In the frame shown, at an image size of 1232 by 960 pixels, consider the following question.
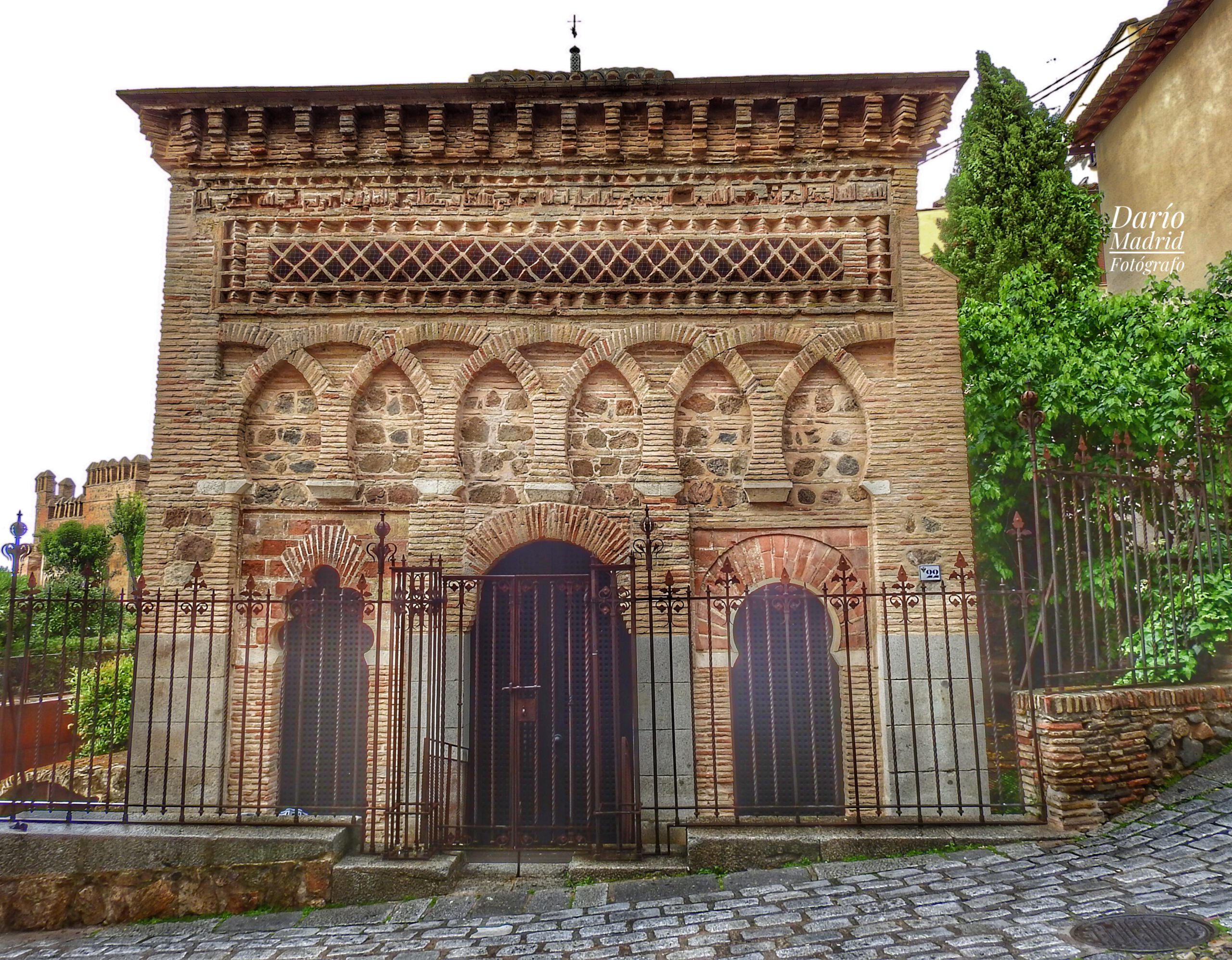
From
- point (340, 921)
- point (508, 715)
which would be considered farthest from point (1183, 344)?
point (340, 921)

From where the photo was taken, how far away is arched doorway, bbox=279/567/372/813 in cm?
830

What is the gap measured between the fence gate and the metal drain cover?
10.8 ft

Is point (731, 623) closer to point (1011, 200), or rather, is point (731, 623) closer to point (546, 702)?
point (546, 702)

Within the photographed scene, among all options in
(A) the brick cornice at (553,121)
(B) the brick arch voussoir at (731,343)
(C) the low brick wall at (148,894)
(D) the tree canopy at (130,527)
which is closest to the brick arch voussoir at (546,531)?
(B) the brick arch voussoir at (731,343)

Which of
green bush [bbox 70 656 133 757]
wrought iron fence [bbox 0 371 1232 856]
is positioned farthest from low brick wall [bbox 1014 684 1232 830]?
green bush [bbox 70 656 133 757]

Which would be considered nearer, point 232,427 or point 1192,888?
point 1192,888

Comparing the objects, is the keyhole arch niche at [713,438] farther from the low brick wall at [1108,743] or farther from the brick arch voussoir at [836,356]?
the low brick wall at [1108,743]

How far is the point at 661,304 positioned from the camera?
348 inches

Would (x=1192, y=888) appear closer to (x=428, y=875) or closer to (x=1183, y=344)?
(x=428, y=875)

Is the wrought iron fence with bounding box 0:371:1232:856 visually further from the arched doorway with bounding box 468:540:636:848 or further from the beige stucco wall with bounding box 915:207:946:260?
the beige stucco wall with bounding box 915:207:946:260

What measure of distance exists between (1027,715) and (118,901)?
6.67 metres

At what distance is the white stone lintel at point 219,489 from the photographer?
8562mm

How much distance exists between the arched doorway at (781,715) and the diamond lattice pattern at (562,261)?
330 centimetres

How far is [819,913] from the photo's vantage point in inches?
199
